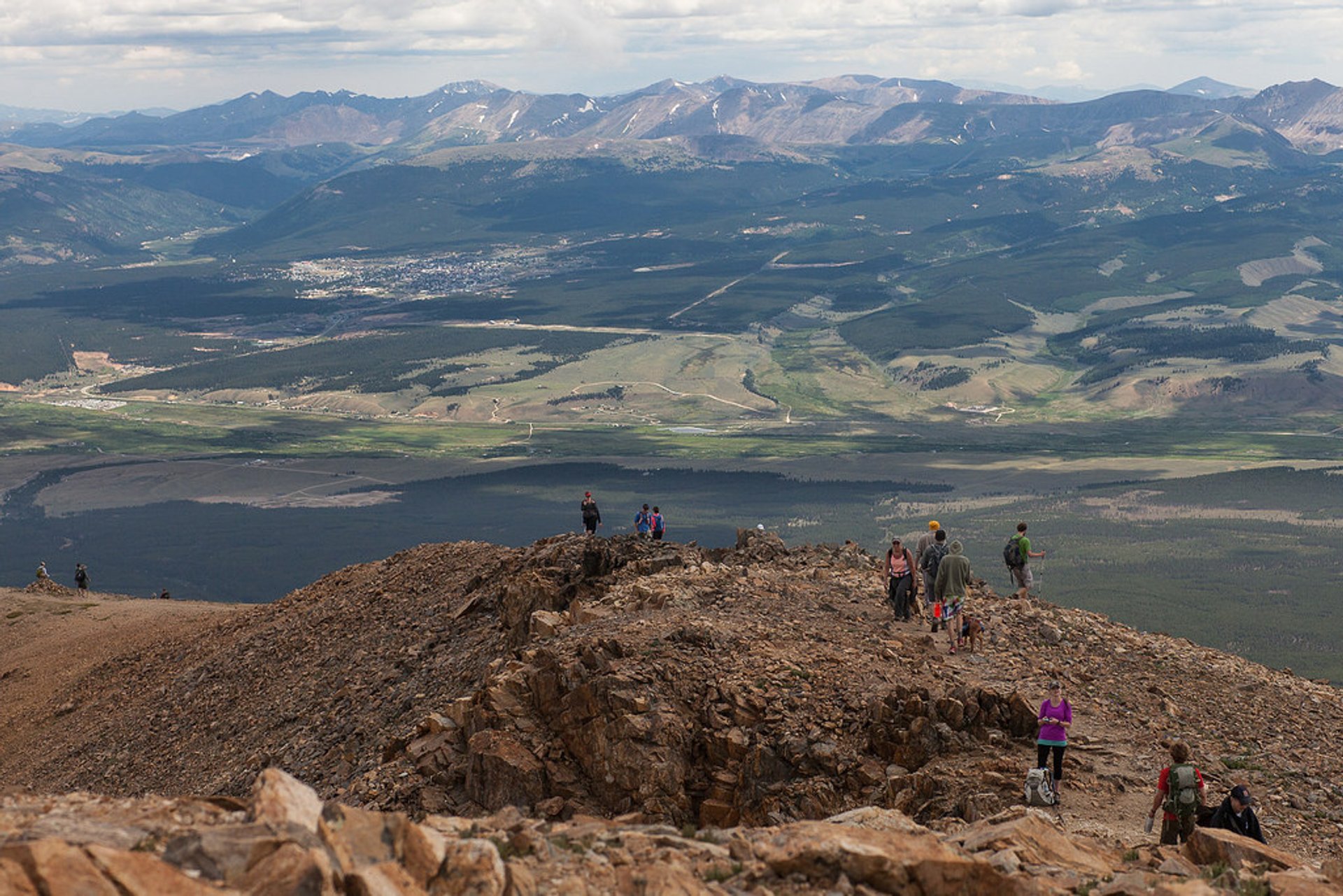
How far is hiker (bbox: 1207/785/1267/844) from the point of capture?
16156mm

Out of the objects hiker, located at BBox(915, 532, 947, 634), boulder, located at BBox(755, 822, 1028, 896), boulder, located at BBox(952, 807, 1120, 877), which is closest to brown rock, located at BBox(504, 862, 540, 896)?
boulder, located at BBox(755, 822, 1028, 896)

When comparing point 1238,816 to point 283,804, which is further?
point 1238,816

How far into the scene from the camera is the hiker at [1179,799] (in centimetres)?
1633

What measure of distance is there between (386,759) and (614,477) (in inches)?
4038

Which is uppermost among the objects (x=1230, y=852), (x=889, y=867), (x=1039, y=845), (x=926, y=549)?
(x=926, y=549)

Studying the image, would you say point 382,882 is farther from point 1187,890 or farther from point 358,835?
point 1187,890

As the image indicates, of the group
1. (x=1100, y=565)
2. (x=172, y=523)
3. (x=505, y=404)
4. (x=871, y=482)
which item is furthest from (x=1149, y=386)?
(x=172, y=523)

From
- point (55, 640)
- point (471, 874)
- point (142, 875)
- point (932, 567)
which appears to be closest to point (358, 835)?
point (471, 874)

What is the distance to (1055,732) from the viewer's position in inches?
709

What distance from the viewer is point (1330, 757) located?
20.3m

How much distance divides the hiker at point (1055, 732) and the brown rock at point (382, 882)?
31.8 feet

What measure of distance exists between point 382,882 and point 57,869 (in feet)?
7.81

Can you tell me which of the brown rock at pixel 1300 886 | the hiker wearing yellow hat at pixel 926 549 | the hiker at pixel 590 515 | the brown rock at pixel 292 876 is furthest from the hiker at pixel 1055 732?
the hiker at pixel 590 515

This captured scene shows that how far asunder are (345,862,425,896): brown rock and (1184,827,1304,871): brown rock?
868cm
